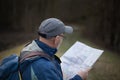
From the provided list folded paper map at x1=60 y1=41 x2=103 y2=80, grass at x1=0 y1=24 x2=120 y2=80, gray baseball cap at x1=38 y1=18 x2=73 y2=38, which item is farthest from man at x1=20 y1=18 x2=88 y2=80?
grass at x1=0 y1=24 x2=120 y2=80

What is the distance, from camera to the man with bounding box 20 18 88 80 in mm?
2842

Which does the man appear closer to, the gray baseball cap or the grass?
the gray baseball cap

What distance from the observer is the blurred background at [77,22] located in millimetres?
7560

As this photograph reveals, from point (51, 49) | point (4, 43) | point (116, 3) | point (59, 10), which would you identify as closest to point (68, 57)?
point (51, 49)

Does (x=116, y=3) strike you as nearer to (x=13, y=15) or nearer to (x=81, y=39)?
(x=81, y=39)

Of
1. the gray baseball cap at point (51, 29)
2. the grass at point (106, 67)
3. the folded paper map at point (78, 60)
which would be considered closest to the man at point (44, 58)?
the gray baseball cap at point (51, 29)

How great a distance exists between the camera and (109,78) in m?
6.46

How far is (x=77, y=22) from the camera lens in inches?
435

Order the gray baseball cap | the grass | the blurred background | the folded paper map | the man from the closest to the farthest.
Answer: the man → the gray baseball cap → the folded paper map → the grass → the blurred background

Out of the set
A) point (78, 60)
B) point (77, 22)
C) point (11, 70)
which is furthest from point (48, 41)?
point (77, 22)

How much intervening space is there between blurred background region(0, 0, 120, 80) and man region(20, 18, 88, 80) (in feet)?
11.7

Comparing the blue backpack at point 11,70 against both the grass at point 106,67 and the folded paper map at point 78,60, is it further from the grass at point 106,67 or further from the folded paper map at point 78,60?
the grass at point 106,67

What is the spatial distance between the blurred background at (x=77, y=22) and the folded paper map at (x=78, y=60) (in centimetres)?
297

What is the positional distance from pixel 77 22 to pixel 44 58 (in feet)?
26.9
